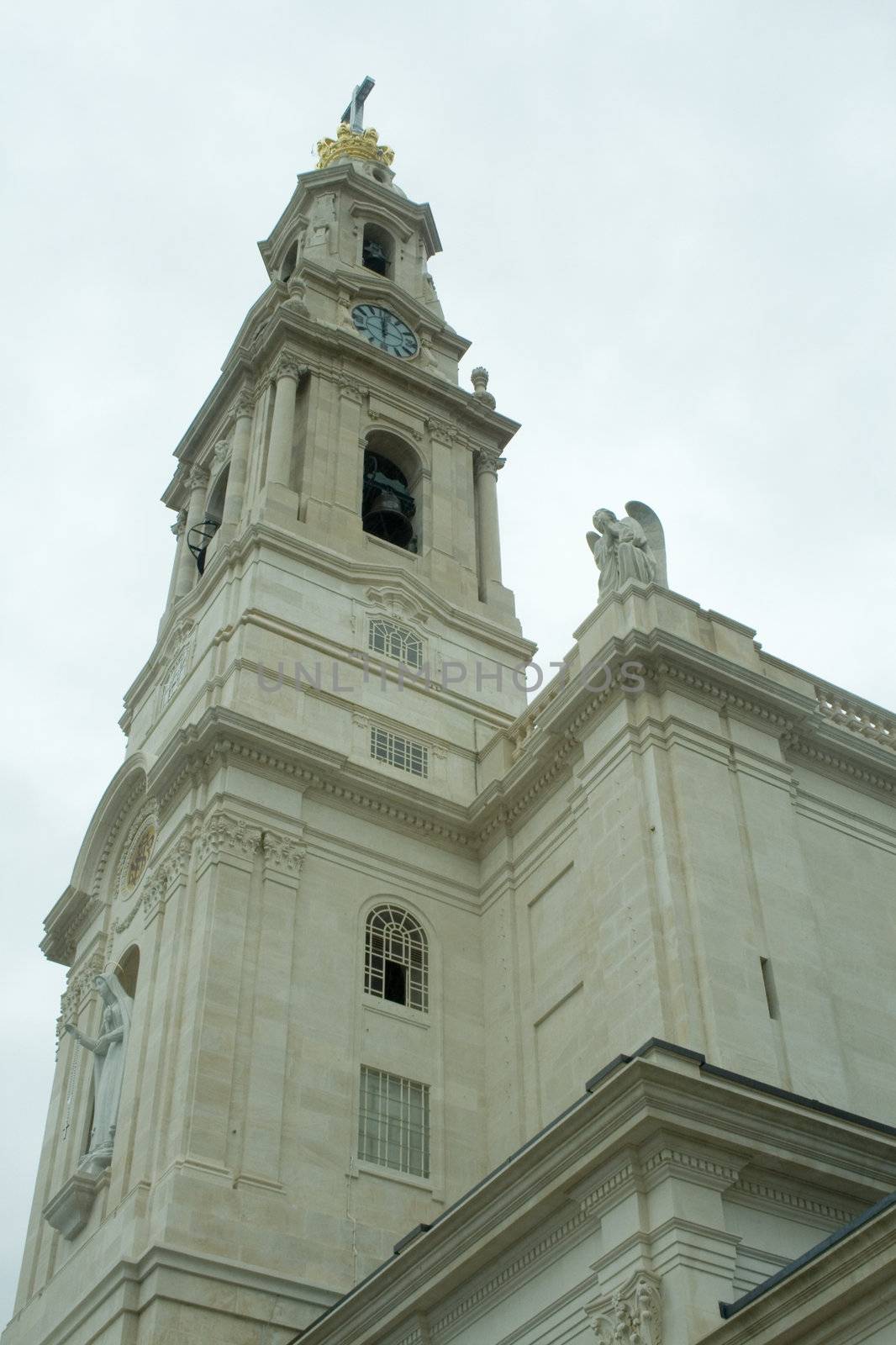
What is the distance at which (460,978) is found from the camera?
1190 inches

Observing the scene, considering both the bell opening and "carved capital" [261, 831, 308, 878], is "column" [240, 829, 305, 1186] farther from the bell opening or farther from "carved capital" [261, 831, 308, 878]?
the bell opening

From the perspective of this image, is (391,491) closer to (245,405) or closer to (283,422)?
(283,422)

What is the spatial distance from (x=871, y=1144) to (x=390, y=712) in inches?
601

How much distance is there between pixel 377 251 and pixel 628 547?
962 inches

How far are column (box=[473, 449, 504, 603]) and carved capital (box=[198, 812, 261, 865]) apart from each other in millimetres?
11624

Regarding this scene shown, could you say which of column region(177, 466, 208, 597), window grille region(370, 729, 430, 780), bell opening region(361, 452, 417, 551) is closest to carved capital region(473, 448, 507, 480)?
bell opening region(361, 452, 417, 551)

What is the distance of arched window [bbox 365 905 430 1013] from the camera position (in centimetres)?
2953

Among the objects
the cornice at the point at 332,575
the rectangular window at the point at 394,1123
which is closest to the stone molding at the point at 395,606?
the cornice at the point at 332,575

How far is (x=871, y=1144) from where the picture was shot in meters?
20.7

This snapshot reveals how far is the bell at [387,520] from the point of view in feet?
132

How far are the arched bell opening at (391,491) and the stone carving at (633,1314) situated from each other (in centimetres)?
2277

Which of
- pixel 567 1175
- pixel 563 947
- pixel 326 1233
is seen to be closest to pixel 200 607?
pixel 563 947

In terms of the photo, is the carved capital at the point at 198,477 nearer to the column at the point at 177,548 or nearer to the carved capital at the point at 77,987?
the column at the point at 177,548

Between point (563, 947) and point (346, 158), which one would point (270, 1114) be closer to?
point (563, 947)
